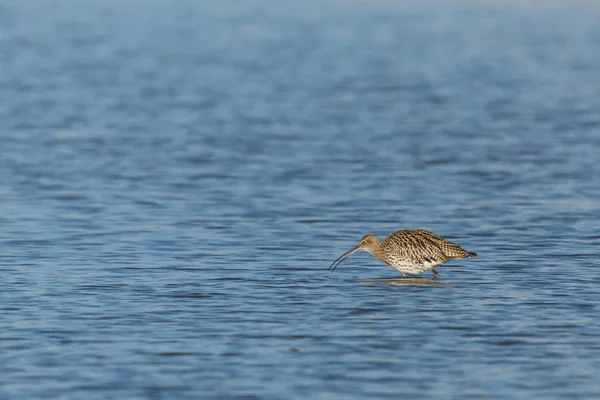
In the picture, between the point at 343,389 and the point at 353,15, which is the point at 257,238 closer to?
the point at 343,389

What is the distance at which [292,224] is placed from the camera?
21.7 m

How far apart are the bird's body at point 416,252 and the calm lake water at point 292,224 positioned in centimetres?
27

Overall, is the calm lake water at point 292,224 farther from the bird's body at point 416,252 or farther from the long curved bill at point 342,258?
the bird's body at point 416,252

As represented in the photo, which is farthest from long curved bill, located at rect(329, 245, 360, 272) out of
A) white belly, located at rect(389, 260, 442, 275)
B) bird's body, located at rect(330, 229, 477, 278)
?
white belly, located at rect(389, 260, 442, 275)

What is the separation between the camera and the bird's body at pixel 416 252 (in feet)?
58.4

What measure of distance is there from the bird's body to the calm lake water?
10.8 inches

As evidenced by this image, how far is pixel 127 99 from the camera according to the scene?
3847cm

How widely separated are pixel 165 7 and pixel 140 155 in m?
58.2

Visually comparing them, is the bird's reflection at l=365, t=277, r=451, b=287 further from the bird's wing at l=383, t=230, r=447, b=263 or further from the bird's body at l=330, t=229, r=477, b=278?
the bird's wing at l=383, t=230, r=447, b=263

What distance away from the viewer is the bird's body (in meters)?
17.8

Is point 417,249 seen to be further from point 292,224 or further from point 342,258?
point 292,224

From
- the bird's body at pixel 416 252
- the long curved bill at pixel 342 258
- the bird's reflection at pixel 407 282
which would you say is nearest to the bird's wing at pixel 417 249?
the bird's body at pixel 416 252

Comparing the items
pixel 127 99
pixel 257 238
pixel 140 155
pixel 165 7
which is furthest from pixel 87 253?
pixel 165 7

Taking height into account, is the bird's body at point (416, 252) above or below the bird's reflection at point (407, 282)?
above
